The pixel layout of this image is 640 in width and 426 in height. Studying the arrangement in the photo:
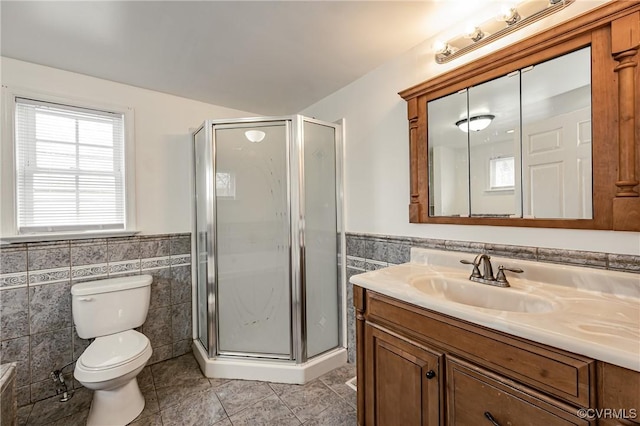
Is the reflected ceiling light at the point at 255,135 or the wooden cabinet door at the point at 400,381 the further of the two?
→ the reflected ceiling light at the point at 255,135

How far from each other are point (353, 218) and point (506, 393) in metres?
1.52

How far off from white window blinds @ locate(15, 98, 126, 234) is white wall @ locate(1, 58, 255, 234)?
12cm

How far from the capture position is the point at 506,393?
2.83 feet

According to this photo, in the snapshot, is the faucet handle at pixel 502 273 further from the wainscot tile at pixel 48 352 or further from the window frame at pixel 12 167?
the wainscot tile at pixel 48 352

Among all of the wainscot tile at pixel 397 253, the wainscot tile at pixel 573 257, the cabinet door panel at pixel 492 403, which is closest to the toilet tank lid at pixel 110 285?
the wainscot tile at pixel 397 253

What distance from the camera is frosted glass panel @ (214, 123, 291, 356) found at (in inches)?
84.3

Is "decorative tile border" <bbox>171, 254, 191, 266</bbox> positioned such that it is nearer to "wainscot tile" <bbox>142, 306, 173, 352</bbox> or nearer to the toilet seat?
"wainscot tile" <bbox>142, 306, 173, 352</bbox>

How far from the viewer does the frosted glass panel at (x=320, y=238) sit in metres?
2.16

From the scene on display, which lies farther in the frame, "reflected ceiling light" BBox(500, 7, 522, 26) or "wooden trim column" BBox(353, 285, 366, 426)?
"wooden trim column" BBox(353, 285, 366, 426)


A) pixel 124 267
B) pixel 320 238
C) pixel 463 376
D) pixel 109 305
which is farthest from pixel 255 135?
pixel 463 376

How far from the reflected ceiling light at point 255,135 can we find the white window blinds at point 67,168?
1017 millimetres

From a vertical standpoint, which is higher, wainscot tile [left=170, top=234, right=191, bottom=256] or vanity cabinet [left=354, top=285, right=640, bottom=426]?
wainscot tile [left=170, top=234, right=191, bottom=256]

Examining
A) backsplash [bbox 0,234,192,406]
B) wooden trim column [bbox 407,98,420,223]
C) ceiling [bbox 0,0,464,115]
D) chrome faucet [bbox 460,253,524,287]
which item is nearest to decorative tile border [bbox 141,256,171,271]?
backsplash [bbox 0,234,192,406]

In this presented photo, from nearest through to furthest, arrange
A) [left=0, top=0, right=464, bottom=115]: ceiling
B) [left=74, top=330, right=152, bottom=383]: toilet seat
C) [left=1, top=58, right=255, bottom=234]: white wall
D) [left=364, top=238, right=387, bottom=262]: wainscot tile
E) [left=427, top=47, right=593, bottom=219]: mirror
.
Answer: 1. [left=427, top=47, right=593, bottom=219]: mirror
2. [left=0, top=0, right=464, bottom=115]: ceiling
3. [left=74, top=330, right=152, bottom=383]: toilet seat
4. [left=364, top=238, right=387, bottom=262]: wainscot tile
5. [left=1, top=58, right=255, bottom=234]: white wall
